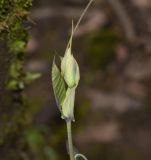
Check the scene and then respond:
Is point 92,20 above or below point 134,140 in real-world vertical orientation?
above

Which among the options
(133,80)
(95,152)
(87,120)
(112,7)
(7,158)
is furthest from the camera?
(112,7)

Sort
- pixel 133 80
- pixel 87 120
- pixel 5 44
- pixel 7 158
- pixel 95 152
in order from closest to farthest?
pixel 5 44, pixel 7 158, pixel 95 152, pixel 87 120, pixel 133 80

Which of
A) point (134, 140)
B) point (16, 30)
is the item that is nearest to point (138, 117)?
point (134, 140)

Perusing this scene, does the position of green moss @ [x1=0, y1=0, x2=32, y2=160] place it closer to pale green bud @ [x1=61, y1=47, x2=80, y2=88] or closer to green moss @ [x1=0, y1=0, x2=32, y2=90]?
green moss @ [x1=0, y1=0, x2=32, y2=90]

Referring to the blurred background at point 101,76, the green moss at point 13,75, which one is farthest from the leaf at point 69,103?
the blurred background at point 101,76

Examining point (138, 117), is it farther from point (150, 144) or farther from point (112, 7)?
point (112, 7)

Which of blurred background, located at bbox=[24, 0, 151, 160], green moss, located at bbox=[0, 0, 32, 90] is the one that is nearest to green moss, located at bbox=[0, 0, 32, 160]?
green moss, located at bbox=[0, 0, 32, 90]

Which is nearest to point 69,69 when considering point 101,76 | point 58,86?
point 58,86
